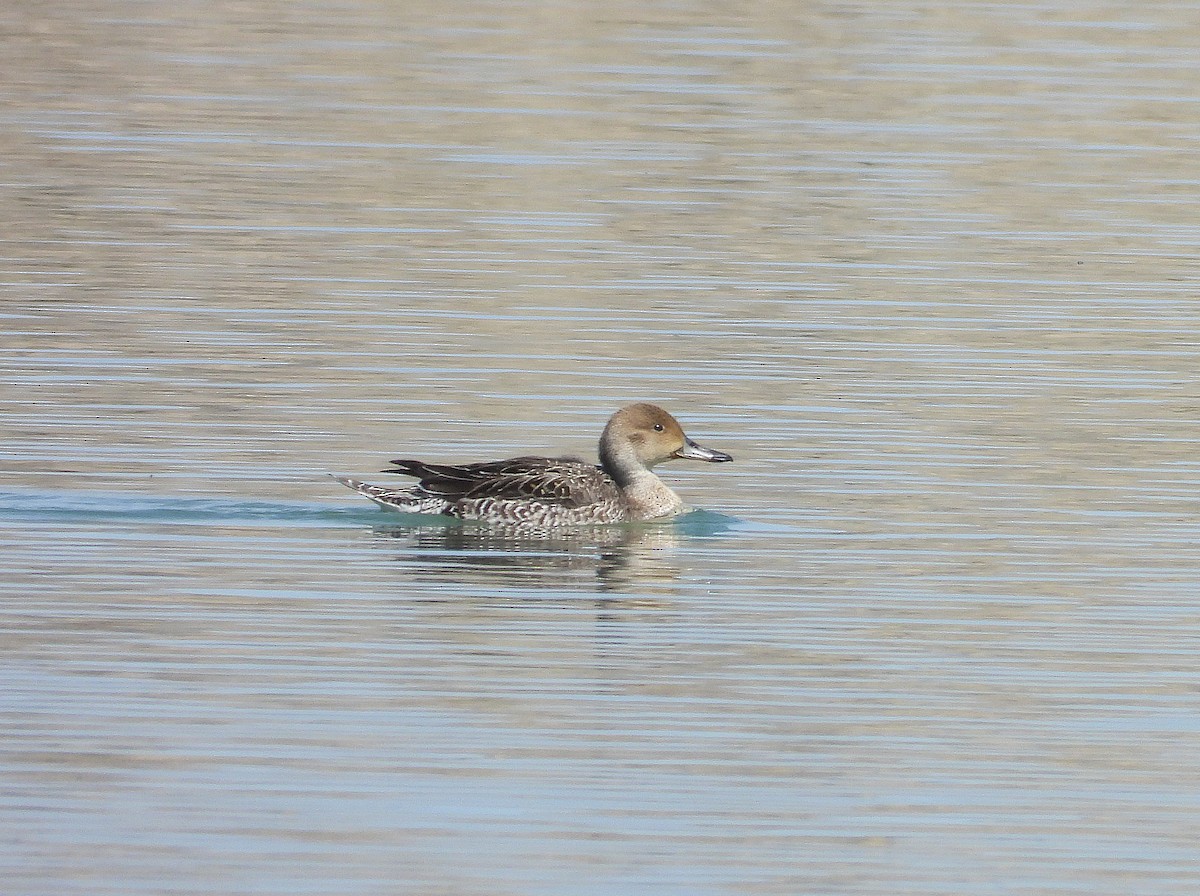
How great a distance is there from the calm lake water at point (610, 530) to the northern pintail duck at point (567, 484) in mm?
170

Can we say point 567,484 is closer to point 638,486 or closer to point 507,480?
point 507,480

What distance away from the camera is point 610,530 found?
41.7 ft

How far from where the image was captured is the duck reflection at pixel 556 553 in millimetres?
11130

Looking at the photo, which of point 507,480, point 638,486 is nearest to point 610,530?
point 638,486

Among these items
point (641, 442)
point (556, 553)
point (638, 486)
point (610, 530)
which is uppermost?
point (641, 442)

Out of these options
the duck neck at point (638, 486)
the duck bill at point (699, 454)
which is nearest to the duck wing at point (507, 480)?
the duck neck at point (638, 486)

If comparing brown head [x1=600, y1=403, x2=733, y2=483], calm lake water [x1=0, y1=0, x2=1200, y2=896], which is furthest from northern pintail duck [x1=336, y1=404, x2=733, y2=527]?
calm lake water [x1=0, y1=0, x2=1200, y2=896]

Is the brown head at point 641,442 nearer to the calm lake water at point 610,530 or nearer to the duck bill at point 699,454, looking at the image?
the duck bill at point 699,454

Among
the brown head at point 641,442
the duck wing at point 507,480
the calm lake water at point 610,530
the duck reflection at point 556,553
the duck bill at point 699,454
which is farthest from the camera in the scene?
the brown head at point 641,442

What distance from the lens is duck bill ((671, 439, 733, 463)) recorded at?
1267 cm

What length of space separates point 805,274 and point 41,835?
11977 mm

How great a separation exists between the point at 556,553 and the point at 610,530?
0.81m

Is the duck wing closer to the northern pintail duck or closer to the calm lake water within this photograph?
the northern pintail duck

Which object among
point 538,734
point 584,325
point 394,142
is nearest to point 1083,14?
point 394,142
